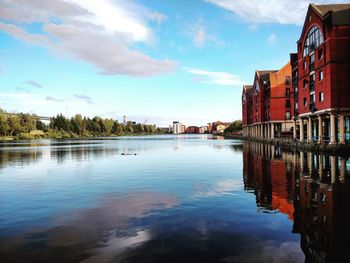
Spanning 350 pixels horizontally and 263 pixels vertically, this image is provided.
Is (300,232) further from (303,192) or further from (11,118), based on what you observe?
(11,118)

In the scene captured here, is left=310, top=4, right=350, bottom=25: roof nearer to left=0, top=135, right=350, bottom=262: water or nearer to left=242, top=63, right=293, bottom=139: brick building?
left=0, top=135, right=350, bottom=262: water

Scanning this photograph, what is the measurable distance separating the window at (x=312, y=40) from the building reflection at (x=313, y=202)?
31.6 metres

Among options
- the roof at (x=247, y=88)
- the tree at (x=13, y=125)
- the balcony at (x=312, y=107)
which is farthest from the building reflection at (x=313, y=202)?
the tree at (x=13, y=125)

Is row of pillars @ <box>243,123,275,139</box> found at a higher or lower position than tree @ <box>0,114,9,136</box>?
lower

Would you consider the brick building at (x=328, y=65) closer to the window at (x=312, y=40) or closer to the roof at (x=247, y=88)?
the window at (x=312, y=40)

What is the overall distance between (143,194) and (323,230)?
11.5 meters

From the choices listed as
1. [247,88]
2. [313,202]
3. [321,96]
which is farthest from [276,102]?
[313,202]

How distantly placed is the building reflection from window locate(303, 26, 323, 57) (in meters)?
31.6

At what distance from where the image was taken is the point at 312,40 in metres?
54.7

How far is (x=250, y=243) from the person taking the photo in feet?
34.3

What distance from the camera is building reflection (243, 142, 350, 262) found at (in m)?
10.1

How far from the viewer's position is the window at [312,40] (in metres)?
51.4

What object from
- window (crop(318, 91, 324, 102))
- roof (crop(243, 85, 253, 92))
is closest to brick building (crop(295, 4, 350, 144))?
window (crop(318, 91, 324, 102))

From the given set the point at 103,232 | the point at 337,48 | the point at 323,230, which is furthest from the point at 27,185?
the point at 337,48
